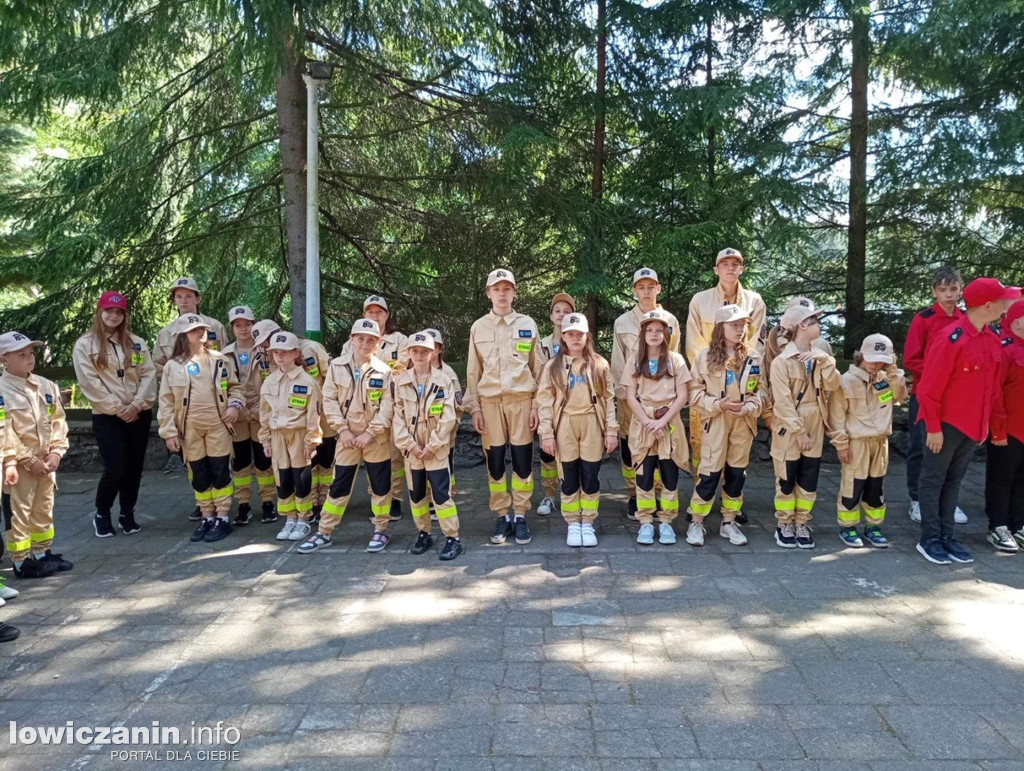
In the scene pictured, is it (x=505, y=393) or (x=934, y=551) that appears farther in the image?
(x=505, y=393)

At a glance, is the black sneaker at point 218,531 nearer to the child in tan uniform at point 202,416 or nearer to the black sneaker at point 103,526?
the child in tan uniform at point 202,416

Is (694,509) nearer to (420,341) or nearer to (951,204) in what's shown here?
(420,341)

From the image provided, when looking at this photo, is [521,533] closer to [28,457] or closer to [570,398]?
[570,398]

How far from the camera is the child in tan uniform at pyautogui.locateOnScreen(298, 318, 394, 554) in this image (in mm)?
5793

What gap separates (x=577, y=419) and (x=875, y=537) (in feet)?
8.59

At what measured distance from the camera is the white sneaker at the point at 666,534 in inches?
226

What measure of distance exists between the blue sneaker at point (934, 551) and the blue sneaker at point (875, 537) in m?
0.26

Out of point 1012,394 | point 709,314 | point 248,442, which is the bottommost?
point 248,442

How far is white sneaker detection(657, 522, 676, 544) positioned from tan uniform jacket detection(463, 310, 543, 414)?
1.58 metres

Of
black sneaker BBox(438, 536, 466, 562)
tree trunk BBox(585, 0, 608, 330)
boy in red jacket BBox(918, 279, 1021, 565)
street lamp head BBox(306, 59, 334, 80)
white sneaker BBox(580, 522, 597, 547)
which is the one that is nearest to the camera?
boy in red jacket BBox(918, 279, 1021, 565)

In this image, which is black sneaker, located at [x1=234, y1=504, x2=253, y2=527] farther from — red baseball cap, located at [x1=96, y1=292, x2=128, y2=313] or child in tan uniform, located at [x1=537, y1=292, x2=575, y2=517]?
child in tan uniform, located at [x1=537, y1=292, x2=575, y2=517]

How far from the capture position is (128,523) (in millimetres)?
6461

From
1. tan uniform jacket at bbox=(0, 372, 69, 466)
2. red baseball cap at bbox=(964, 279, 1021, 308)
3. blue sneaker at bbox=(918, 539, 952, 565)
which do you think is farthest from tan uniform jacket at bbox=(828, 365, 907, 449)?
tan uniform jacket at bbox=(0, 372, 69, 466)

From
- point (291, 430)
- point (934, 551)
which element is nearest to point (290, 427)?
point (291, 430)
